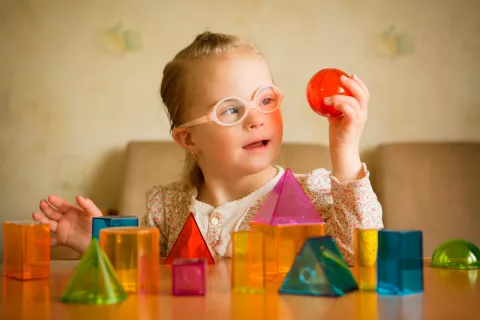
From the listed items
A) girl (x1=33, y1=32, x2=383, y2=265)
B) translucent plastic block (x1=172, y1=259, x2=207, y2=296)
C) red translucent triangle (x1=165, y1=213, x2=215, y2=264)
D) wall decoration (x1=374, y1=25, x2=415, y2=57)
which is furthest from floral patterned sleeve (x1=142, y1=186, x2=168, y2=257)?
wall decoration (x1=374, y1=25, x2=415, y2=57)

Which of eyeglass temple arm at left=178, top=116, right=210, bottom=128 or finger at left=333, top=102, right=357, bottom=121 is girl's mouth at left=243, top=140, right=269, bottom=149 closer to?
eyeglass temple arm at left=178, top=116, right=210, bottom=128

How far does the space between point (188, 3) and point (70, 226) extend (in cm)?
151

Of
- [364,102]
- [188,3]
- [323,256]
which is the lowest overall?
[323,256]

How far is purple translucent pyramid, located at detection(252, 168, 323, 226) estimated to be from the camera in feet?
2.28

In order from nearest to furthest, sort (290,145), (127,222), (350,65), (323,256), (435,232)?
(323,256), (127,222), (435,232), (290,145), (350,65)

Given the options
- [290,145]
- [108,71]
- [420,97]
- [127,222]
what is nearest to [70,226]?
[127,222]

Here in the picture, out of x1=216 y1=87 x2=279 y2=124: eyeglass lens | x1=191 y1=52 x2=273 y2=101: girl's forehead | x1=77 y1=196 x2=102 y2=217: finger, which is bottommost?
x1=77 y1=196 x2=102 y2=217: finger

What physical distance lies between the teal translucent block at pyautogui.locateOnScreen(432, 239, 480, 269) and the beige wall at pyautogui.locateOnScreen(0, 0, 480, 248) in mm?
1590

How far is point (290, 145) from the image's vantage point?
224cm

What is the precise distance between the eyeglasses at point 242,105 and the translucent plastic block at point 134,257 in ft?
1.77

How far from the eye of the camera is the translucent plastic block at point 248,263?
0.65 meters

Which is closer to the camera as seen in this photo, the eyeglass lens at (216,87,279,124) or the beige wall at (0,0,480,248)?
the eyeglass lens at (216,87,279,124)

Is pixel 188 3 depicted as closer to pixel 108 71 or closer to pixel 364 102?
pixel 108 71

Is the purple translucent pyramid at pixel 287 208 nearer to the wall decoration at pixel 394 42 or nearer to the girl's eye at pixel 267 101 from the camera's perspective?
the girl's eye at pixel 267 101
